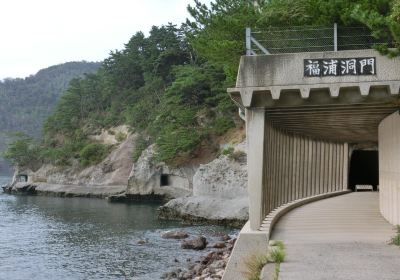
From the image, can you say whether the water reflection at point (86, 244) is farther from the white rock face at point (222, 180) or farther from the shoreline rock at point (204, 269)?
the white rock face at point (222, 180)

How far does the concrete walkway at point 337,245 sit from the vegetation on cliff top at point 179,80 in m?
4.58

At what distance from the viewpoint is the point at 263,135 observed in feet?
37.6

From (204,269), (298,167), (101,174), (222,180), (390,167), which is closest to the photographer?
(390,167)

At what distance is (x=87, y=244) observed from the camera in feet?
80.4

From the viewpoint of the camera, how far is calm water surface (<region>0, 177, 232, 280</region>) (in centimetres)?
1872

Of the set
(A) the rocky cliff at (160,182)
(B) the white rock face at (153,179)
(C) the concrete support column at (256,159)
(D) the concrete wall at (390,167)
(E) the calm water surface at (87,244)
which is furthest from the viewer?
(B) the white rock face at (153,179)

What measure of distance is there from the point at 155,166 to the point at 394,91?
4027 centimetres

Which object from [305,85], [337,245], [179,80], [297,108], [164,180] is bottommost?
[337,245]

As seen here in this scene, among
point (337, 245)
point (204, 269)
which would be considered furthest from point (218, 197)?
point (337, 245)

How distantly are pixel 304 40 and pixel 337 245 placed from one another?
5.26 meters

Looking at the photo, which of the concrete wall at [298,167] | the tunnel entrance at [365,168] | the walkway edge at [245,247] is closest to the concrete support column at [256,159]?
the walkway edge at [245,247]

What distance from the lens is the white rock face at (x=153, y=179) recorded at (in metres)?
49.3

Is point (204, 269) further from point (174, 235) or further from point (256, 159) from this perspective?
point (174, 235)

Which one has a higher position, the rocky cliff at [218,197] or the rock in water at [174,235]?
the rocky cliff at [218,197]
